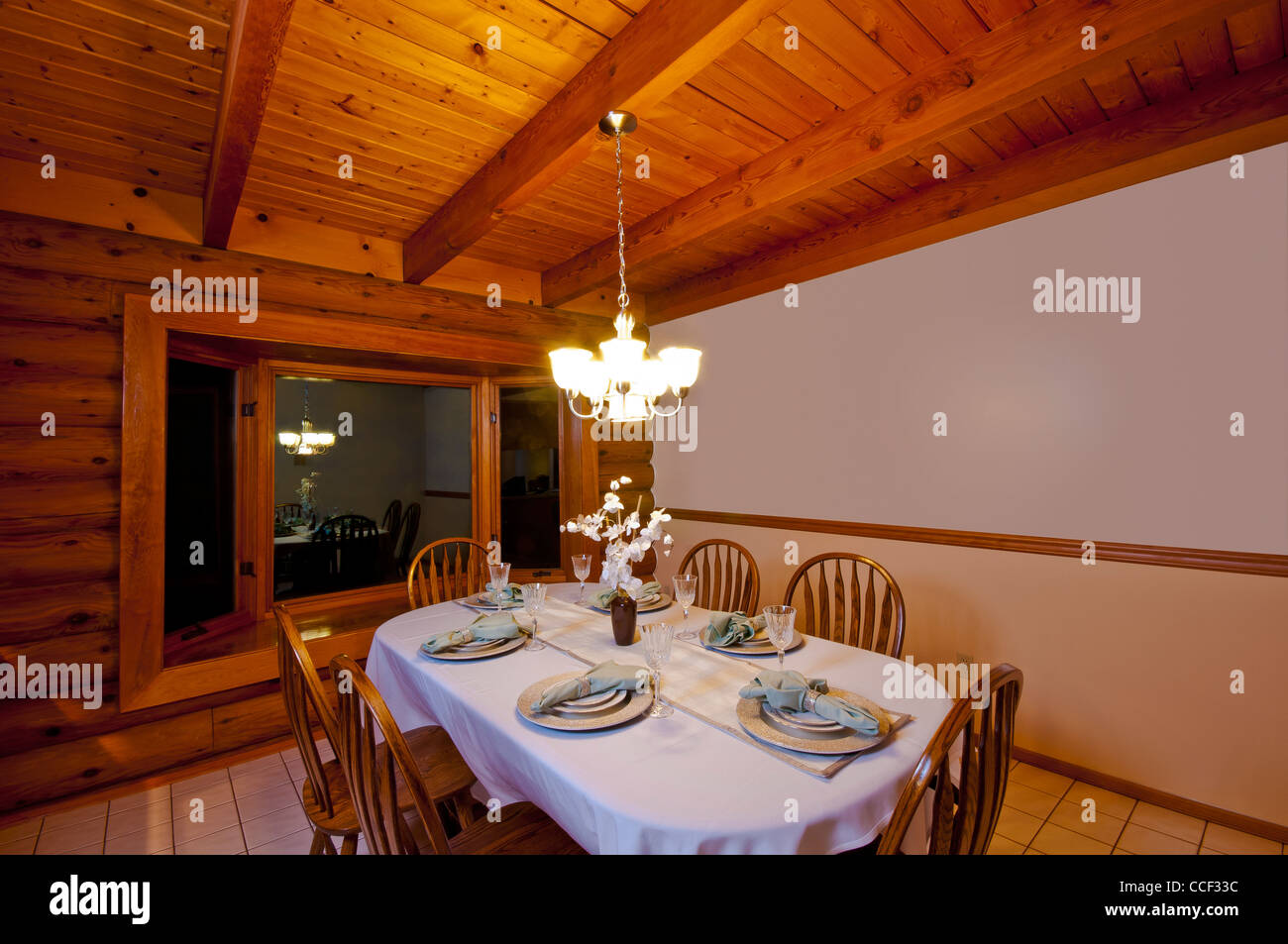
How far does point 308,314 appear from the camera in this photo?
277cm

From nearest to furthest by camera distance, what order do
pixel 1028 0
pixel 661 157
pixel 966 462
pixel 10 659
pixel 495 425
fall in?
pixel 1028 0, pixel 10 659, pixel 661 157, pixel 966 462, pixel 495 425

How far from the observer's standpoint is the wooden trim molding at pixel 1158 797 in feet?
6.31

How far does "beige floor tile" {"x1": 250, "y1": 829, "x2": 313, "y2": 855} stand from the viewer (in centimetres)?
193

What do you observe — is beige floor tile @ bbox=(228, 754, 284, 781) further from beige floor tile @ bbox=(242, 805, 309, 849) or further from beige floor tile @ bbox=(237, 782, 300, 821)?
beige floor tile @ bbox=(242, 805, 309, 849)

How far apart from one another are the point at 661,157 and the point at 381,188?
1257 mm

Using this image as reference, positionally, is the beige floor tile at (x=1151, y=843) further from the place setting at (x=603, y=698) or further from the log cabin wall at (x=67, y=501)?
the log cabin wall at (x=67, y=501)

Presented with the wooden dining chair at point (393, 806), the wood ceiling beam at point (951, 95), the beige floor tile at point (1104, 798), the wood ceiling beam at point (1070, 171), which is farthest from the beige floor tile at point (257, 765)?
the wood ceiling beam at point (1070, 171)

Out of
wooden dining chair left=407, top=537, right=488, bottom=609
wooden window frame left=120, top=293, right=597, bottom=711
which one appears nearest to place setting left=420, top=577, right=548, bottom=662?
wooden dining chair left=407, top=537, right=488, bottom=609

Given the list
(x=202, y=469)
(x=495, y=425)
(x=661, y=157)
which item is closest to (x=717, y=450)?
(x=495, y=425)

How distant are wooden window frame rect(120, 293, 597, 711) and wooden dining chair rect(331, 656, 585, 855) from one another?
5.55ft

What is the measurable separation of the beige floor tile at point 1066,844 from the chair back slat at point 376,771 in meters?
2.01

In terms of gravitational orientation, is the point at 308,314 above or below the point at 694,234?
below

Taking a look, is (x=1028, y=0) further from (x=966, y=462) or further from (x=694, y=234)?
(x=966, y=462)

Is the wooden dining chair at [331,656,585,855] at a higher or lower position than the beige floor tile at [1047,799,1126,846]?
higher
